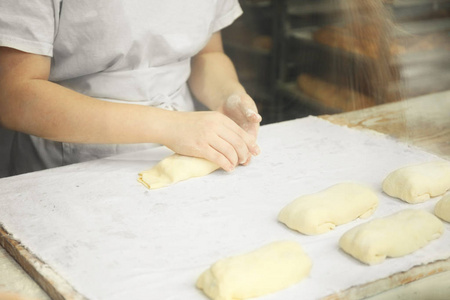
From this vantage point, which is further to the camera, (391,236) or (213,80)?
(213,80)

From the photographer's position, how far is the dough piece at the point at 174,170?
51.1 inches

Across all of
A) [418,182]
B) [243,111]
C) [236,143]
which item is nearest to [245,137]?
[236,143]

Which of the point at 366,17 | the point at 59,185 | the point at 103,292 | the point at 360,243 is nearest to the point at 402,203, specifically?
the point at 360,243

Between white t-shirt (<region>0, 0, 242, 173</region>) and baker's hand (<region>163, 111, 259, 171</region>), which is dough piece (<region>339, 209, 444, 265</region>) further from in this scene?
white t-shirt (<region>0, 0, 242, 173</region>)

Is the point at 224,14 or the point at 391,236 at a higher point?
the point at 224,14

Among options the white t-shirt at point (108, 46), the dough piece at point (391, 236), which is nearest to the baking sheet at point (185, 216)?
the dough piece at point (391, 236)

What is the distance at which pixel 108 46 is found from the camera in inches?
57.4

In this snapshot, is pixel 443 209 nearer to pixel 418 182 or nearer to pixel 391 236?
pixel 418 182

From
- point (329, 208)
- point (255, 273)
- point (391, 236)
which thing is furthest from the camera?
point (329, 208)

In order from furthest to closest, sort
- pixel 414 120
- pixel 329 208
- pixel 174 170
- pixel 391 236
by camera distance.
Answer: pixel 414 120, pixel 174 170, pixel 329 208, pixel 391 236

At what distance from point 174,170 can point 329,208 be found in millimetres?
394

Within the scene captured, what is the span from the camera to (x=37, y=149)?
5.39ft

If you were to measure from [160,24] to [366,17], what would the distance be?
0.55 meters

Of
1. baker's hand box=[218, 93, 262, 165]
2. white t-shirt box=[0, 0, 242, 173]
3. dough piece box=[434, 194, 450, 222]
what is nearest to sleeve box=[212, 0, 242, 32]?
white t-shirt box=[0, 0, 242, 173]
